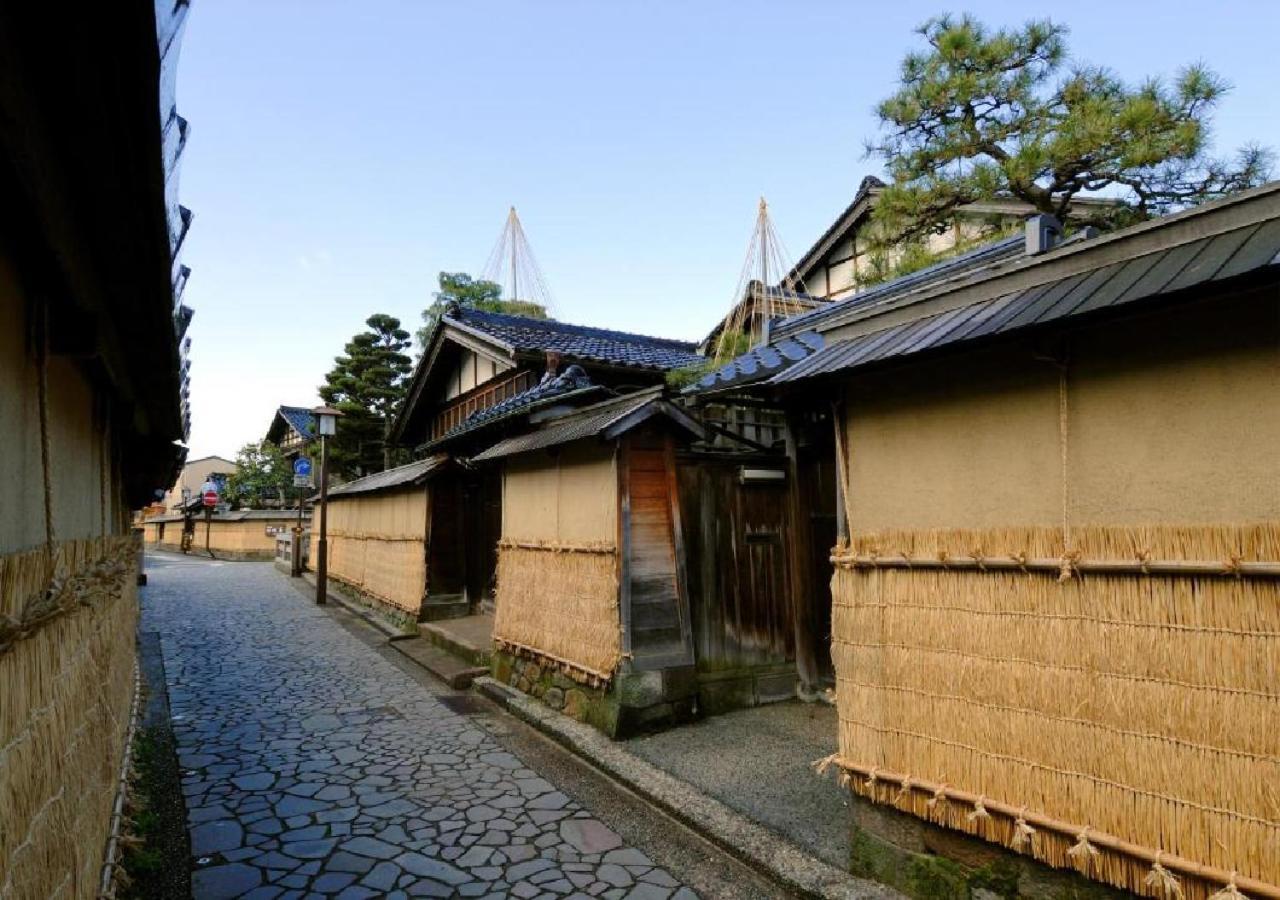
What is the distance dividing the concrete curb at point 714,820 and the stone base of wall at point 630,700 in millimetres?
189

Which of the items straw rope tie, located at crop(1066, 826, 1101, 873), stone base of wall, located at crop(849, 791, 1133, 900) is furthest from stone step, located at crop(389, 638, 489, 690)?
straw rope tie, located at crop(1066, 826, 1101, 873)

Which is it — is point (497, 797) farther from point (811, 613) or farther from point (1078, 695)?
point (1078, 695)

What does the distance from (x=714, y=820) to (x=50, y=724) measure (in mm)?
4909

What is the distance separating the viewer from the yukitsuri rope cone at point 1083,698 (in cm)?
341

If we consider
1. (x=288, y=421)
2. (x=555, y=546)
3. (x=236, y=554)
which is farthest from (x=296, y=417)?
(x=555, y=546)

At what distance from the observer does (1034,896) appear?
4105mm

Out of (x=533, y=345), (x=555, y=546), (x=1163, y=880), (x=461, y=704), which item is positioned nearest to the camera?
(x=1163, y=880)

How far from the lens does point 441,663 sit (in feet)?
41.4

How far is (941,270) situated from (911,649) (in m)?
8.32

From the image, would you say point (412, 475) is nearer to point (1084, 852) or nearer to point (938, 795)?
point (938, 795)

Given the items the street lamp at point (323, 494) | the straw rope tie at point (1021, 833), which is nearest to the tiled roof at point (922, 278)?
the straw rope tie at point (1021, 833)

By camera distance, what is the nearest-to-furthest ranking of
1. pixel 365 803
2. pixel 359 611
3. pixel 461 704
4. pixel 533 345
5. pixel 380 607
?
pixel 365 803
pixel 461 704
pixel 533 345
pixel 380 607
pixel 359 611

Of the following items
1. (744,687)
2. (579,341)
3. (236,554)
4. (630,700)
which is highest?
(579,341)

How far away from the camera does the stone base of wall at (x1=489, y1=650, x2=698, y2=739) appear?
8086mm
